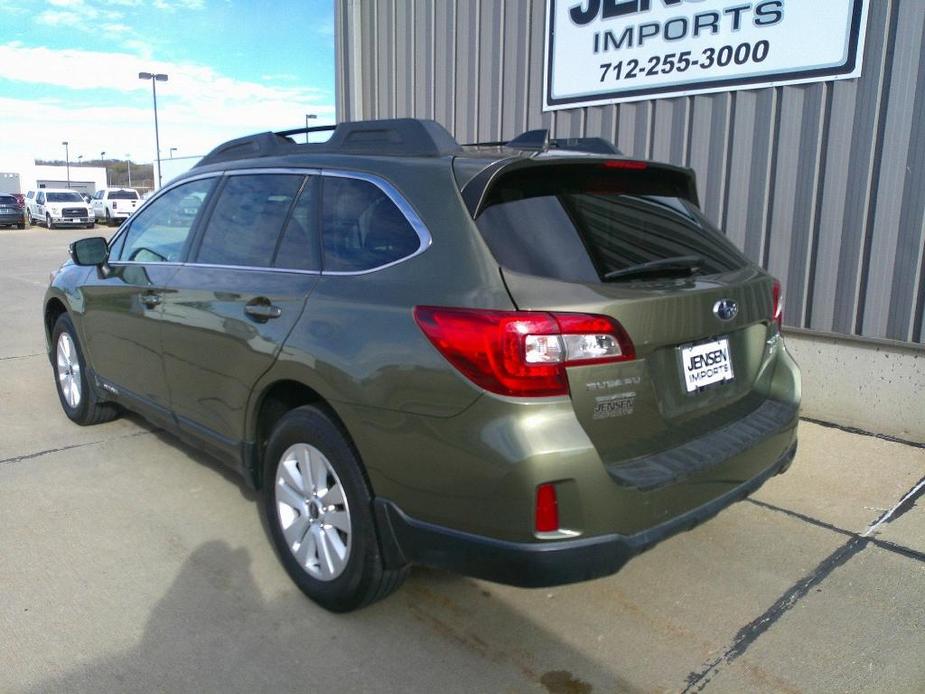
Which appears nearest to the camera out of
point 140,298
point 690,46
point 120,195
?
point 140,298

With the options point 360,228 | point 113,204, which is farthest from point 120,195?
point 360,228

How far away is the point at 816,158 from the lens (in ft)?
16.3

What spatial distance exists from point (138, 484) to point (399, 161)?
Result: 8.08ft

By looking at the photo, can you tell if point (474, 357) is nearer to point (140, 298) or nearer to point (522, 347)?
point (522, 347)

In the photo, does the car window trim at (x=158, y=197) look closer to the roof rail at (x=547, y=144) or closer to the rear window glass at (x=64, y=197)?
the roof rail at (x=547, y=144)

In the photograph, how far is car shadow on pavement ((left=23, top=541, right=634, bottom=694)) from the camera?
8.12ft

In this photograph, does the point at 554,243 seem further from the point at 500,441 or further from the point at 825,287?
the point at 825,287

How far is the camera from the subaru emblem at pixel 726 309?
2.60 meters

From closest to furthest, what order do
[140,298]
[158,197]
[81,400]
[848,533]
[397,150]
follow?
1. [397,150]
2. [848,533]
3. [140,298]
4. [158,197]
5. [81,400]

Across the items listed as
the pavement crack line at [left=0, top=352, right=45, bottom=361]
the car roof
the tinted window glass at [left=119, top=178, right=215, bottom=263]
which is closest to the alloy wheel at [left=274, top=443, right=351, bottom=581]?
the car roof

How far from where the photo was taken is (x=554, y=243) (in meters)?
2.41

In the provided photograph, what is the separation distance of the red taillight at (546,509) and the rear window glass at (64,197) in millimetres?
35254

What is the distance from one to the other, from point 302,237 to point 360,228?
35 centimetres

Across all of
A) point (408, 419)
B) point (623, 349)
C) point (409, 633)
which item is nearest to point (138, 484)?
point (409, 633)
